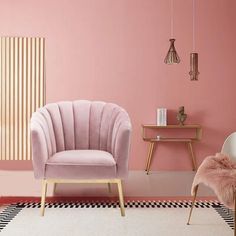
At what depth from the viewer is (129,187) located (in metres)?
3.97

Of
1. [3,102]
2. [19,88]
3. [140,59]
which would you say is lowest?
[3,102]

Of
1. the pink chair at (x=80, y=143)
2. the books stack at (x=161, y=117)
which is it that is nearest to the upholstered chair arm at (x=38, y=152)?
the pink chair at (x=80, y=143)

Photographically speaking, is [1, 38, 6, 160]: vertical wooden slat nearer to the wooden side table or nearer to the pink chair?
the pink chair

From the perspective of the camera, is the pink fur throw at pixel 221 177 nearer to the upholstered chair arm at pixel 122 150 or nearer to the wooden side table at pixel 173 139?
the upholstered chair arm at pixel 122 150

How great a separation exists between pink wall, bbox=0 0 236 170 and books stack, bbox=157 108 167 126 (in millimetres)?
137

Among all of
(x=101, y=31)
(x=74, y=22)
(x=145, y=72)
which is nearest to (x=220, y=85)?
(x=145, y=72)

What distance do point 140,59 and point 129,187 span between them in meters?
1.80

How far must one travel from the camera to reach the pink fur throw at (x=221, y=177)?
2300 mm

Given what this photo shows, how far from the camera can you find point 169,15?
198 inches

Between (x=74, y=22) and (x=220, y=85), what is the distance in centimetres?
201

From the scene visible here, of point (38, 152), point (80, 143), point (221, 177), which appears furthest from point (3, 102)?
point (221, 177)

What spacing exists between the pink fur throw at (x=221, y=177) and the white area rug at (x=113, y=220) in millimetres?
316

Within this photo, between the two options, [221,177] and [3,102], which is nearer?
[221,177]

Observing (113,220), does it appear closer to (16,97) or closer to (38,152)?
(38,152)
